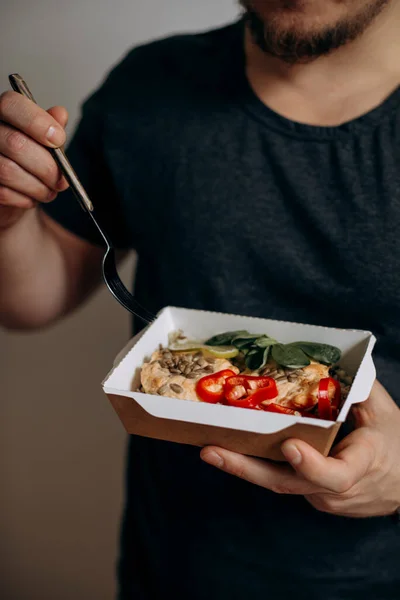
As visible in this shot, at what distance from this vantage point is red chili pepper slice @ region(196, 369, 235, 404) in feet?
2.41

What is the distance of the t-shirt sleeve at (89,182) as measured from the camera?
1.04 m

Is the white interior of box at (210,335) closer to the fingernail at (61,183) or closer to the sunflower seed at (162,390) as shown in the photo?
the sunflower seed at (162,390)

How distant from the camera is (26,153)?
78 centimetres

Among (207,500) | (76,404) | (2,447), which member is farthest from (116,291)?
(2,447)

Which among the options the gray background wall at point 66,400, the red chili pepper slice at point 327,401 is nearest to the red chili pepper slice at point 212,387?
the red chili pepper slice at point 327,401

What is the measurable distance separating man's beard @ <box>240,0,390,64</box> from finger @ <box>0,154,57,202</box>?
386 millimetres

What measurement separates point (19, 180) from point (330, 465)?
53 centimetres

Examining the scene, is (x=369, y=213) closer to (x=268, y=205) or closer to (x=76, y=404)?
(x=268, y=205)

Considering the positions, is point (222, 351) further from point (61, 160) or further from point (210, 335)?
point (61, 160)

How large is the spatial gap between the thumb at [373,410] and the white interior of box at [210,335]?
0.04 meters

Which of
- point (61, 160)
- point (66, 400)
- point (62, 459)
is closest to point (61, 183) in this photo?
point (61, 160)

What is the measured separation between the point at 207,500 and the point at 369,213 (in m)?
0.51

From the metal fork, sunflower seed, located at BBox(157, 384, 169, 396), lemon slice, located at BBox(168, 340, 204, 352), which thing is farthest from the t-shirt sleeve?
sunflower seed, located at BBox(157, 384, 169, 396)

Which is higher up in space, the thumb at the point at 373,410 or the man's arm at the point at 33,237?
the man's arm at the point at 33,237
